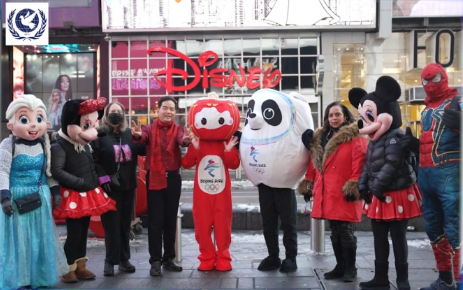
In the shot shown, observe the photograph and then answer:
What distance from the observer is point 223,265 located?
5.87m

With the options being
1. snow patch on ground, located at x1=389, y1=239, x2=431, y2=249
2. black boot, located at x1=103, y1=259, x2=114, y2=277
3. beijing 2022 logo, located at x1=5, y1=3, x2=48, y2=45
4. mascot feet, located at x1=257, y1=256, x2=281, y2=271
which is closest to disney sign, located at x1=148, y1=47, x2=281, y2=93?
beijing 2022 logo, located at x1=5, y1=3, x2=48, y2=45

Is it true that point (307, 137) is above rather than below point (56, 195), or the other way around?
above

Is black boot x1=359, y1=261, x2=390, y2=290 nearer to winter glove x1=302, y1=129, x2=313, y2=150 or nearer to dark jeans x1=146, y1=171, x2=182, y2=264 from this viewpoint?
winter glove x1=302, y1=129, x2=313, y2=150

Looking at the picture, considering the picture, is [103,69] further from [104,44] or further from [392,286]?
[392,286]

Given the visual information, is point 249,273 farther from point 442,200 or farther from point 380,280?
point 442,200

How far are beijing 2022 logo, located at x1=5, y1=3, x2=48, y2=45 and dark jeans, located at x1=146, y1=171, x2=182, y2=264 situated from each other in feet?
8.38

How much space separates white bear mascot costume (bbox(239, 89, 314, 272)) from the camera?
580cm

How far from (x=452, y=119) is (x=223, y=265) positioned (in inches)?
108

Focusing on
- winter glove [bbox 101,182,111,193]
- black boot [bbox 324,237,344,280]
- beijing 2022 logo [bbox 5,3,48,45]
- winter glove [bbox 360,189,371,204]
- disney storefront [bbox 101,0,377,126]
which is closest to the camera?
winter glove [bbox 360,189,371,204]

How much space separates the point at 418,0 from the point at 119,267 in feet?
49.5

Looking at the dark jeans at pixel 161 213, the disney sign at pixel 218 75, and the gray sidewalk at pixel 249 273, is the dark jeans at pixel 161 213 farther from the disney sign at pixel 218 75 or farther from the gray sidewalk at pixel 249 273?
Answer: the disney sign at pixel 218 75

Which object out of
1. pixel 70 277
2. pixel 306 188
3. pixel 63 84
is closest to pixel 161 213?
pixel 70 277

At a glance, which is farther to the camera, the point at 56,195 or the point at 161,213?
the point at 161,213

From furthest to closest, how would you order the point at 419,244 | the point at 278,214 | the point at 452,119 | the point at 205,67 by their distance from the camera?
the point at 205,67 < the point at 419,244 < the point at 278,214 < the point at 452,119
